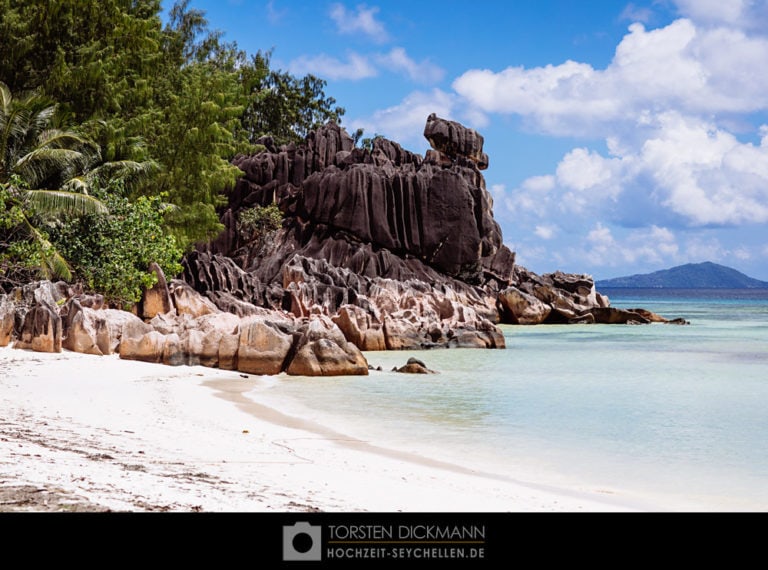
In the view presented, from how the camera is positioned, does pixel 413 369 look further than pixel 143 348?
Yes

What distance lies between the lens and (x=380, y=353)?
84.8 ft

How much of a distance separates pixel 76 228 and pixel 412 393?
12.8 metres

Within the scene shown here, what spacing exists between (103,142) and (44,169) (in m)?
3.29

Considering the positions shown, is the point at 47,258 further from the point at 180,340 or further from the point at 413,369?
the point at 413,369

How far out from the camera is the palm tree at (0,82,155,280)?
2045 cm

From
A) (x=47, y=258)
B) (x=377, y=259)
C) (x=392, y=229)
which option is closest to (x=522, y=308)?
(x=377, y=259)

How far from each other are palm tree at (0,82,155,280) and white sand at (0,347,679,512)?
9.41 meters

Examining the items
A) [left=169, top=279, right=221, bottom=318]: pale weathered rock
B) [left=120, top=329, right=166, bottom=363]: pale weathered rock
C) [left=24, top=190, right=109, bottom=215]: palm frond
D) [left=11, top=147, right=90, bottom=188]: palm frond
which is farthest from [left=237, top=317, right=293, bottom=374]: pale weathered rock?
[left=169, top=279, right=221, bottom=318]: pale weathered rock

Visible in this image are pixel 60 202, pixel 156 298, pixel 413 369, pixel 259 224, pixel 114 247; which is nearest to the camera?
pixel 413 369

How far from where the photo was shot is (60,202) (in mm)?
20516

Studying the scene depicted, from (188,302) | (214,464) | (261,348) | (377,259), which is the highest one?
(377,259)

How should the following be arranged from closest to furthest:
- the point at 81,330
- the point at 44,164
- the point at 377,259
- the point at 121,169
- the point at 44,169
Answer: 1. the point at 81,330
2. the point at 44,164
3. the point at 44,169
4. the point at 121,169
5. the point at 377,259
